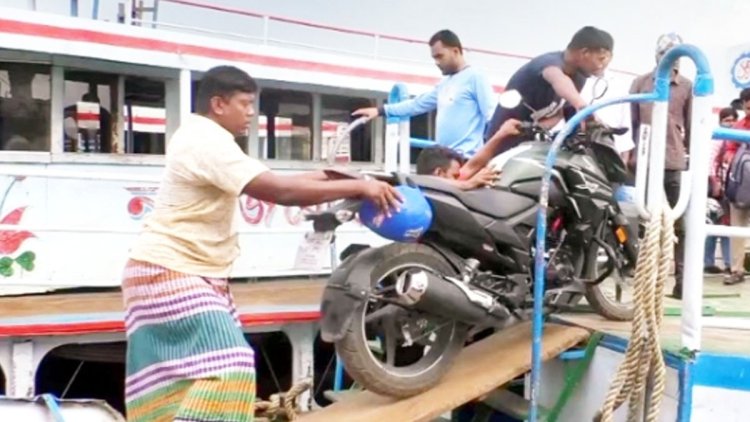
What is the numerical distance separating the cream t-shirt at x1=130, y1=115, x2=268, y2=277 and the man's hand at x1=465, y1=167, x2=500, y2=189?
1.02 metres

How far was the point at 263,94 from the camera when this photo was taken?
7.20 metres

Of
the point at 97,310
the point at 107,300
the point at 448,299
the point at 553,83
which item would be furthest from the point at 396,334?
the point at 107,300

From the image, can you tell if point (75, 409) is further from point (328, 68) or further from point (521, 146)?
point (328, 68)

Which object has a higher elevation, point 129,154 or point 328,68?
point 328,68

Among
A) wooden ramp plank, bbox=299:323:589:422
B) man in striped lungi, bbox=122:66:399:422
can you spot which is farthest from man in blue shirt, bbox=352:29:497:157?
man in striped lungi, bbox=122:66:399:422

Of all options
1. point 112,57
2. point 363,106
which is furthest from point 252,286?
point 363,106

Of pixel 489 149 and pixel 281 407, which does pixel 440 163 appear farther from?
pixel 281 407

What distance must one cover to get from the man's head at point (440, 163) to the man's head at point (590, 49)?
2.48ft

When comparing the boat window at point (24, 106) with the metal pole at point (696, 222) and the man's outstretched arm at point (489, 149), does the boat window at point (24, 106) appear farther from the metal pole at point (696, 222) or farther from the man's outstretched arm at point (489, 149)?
the metal pole at point (696, 222)

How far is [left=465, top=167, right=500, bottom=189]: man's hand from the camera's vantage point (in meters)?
3.04

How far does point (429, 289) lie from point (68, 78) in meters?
4.53

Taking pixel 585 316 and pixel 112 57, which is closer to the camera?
pixel 585 316

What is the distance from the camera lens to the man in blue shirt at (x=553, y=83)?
3.62m

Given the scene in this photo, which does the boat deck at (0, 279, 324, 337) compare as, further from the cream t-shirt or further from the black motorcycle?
the cream t-shirt
